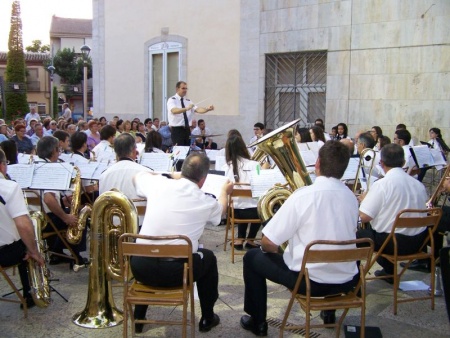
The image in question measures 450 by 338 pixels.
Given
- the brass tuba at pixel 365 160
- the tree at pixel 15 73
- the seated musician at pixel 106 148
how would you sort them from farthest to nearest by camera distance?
the tree at pixel 15 73 < the seated musician at pixel 106 148 < the brass tuba at pixel 365 160

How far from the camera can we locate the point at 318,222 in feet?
10.4

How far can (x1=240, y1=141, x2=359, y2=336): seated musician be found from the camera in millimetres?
3180

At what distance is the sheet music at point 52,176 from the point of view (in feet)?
15.2

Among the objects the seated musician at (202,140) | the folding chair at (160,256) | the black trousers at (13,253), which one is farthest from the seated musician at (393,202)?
the seated musician at (202,140)

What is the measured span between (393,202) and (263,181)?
1219 mm

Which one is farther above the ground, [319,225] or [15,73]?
[15,73]

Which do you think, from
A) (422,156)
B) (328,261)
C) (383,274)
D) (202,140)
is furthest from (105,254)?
(202,140)

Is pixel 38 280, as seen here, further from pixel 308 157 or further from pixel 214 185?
pixel 308 157

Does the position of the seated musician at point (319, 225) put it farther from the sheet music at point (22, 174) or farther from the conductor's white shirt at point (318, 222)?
the sheet music at point (22, 174)

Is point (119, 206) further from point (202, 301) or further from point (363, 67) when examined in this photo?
point (363, 67)

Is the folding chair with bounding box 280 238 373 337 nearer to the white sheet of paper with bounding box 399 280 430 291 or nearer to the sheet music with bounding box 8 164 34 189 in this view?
the white sheet of paper with bounding box 399 280 430 291

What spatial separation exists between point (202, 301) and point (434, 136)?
7.31 m

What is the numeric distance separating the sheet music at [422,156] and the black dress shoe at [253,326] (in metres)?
4.68

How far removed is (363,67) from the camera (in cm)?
1125
